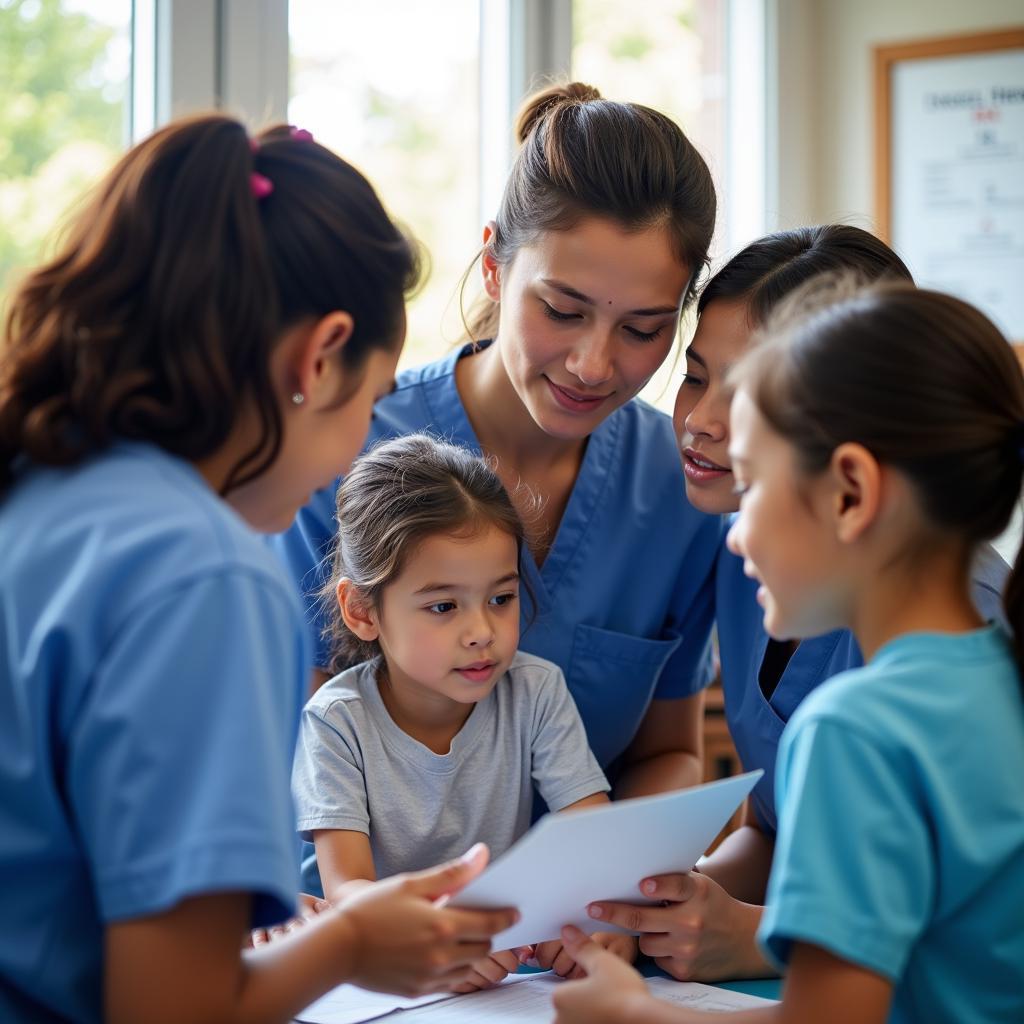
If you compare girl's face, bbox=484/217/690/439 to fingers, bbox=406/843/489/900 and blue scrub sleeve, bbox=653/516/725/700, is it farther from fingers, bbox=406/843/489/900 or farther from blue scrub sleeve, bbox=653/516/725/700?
fingers, bbox=406/843/489/900

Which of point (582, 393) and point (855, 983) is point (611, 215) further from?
point (855, 983)

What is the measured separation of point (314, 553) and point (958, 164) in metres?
2.45

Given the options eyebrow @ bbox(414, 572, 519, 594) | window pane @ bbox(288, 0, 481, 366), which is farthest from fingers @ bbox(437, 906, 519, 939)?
window pane @ bbox(288, 0, 481, 366)

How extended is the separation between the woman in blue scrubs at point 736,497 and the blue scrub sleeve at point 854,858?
483 millimetres

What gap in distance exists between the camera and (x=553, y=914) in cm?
109

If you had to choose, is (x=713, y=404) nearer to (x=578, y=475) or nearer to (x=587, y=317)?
(x=587, y=317)

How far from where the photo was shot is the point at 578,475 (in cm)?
167

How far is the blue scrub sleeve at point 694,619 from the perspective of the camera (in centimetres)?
166

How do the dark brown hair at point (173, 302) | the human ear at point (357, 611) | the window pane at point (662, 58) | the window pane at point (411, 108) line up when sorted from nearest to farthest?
the dark brown hair at point (173, 302)
the human ear at point (357, 611)
the window pane at point (411, 108)
the window pane at point (662, 58)

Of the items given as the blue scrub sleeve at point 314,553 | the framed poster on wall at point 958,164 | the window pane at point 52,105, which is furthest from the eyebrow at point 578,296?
the framed poster on wall at point 958,164

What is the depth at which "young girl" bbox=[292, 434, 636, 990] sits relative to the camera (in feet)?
4.65

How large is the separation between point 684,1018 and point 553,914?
7.7 inches

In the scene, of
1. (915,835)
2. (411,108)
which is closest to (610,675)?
(915,835)

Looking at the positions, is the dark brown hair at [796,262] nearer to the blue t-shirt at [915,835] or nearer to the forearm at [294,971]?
the blue t-shirt at [915,835]
